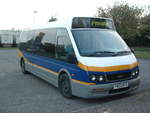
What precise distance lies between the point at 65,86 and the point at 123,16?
743 inches

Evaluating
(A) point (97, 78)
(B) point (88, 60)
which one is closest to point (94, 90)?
(A) point (97, 78)

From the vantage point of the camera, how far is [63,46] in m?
5.46

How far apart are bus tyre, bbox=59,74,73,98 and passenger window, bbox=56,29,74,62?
1.92ft

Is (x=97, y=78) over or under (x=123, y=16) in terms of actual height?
under

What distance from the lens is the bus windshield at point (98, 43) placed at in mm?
4941

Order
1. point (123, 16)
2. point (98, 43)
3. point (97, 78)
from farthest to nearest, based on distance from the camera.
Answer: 1. point (123, 16)
2. point (98, 43)
3. point (97, 78)

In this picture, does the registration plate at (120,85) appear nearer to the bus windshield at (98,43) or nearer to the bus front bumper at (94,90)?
the bus front bumper at (94,90)

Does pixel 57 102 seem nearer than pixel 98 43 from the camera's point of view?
Yes

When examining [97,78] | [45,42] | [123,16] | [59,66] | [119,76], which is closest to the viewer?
[97,78]

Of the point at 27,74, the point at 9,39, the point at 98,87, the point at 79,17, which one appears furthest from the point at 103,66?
the point at 9,39

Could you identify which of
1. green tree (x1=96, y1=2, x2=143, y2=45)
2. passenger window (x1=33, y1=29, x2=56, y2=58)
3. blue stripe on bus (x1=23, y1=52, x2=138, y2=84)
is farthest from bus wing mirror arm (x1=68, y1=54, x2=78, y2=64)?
green tree (x1=96, y1=2, x2=143, y2=45)

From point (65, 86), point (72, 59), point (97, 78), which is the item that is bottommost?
point (65, 86)

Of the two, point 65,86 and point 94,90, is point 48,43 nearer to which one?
point 65,86

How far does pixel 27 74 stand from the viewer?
30.5ft
